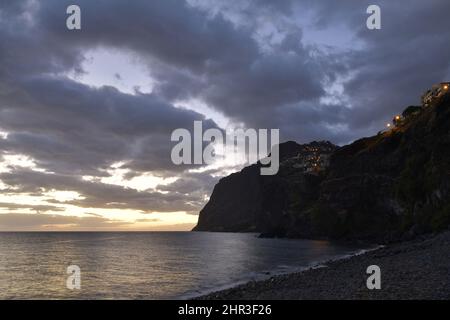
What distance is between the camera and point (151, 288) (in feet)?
156

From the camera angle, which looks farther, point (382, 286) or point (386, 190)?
point (386, 190)

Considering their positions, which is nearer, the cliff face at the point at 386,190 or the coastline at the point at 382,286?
the coastline at the point at 382,286

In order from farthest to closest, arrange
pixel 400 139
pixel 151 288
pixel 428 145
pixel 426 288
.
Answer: pixel 400 139
pixel 428 145
pixel 151 288
pixel 426 288

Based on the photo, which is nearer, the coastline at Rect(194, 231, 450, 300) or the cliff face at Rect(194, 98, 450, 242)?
the coastline at Rect(194, 231, 450, 300)

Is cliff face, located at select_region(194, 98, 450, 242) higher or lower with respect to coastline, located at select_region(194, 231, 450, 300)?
higher

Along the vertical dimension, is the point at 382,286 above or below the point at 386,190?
below

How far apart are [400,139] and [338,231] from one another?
38.0 metres

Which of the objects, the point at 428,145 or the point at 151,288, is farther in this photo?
the point at 428,145

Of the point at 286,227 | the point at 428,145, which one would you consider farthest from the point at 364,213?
the point at 286,227

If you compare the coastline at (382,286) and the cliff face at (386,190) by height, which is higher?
the cliff face at (386,190)

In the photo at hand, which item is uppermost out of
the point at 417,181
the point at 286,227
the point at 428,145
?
the point at 428,145
